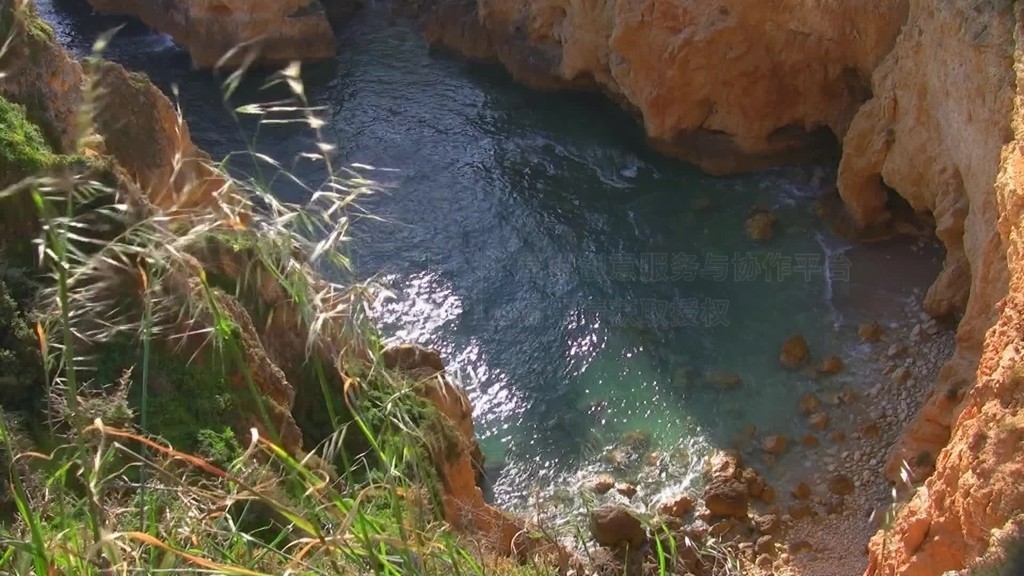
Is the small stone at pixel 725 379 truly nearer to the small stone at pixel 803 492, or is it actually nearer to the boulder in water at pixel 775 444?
the boulder in water at pixel 775 444

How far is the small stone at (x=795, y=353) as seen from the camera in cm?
1446

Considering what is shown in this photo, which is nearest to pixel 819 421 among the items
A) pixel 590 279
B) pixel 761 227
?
pixel 761 227

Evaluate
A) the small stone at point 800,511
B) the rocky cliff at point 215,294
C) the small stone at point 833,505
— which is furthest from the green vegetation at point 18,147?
the small stone at point 833,505

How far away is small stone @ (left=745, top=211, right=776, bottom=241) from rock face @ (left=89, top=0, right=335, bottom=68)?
1389 centimetres

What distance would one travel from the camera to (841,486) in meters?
12.6

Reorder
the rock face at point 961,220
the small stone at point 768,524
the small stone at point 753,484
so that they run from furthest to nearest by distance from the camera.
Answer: the small stone at point 753,484
the small stone at point 768,524
the rock face at point 961,220

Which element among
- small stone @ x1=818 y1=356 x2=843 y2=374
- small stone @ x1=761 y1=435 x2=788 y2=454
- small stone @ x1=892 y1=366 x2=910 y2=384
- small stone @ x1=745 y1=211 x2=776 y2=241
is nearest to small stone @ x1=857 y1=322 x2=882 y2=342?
small stone @ x1=818 y1=356 x2=843 y2=374

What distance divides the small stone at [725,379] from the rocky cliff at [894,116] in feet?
9.96

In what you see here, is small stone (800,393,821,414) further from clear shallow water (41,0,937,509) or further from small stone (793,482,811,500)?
small stone (793,482,811,500)

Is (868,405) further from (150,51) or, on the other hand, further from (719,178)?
(150,51)

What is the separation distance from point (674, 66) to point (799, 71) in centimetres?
246

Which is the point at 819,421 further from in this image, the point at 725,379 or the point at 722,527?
the point at 722,527

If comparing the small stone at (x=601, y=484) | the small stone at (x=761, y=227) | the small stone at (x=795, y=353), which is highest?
the small stone at (x=761, y=227)

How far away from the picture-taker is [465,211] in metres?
18.8
